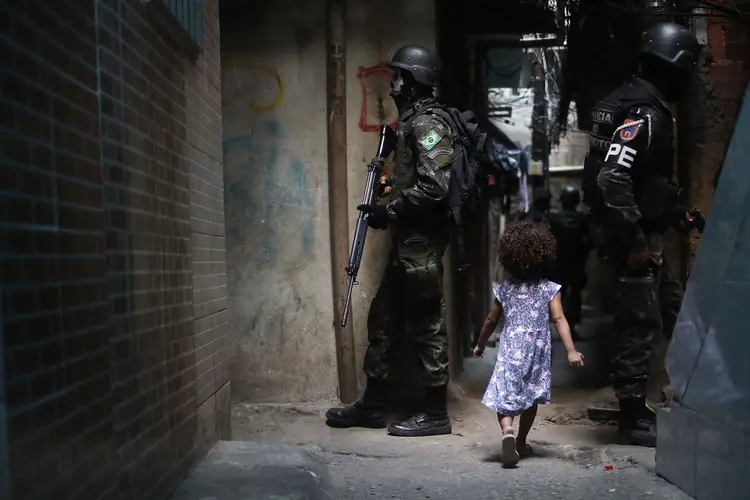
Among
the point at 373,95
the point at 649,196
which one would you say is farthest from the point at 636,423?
the point at 373,95

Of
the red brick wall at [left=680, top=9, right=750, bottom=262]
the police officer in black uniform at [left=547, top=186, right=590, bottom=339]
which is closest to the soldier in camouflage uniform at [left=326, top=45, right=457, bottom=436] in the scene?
the red brick wall at [left=680, top=9, right=750, bottom=262]

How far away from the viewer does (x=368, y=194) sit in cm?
402

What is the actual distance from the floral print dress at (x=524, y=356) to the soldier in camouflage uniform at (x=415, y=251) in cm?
67

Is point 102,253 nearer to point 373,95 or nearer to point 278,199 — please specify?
point 278,199

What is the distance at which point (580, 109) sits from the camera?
786cm

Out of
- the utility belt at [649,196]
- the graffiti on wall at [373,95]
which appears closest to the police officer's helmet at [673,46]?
the utility belt at [649,196]

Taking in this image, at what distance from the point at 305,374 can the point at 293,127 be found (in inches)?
65.0

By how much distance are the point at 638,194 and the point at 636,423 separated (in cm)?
128

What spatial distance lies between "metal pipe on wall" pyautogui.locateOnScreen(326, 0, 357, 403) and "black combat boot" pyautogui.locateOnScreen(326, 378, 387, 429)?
0.29m

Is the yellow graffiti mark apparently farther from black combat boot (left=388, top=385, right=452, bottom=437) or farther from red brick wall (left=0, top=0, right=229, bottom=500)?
black combat boot (left=388, top=385, right=452, bottom=437)

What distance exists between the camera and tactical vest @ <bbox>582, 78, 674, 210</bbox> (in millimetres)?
3650

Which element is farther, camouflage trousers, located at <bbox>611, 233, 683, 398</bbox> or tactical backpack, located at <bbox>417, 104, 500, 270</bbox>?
tactical backpack, located at <bbox>417, 104, 500, 270</bbox>

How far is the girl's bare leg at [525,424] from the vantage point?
3430mm

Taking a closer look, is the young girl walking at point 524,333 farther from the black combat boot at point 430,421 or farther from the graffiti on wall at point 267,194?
the graffiti on wall at point 267,194
